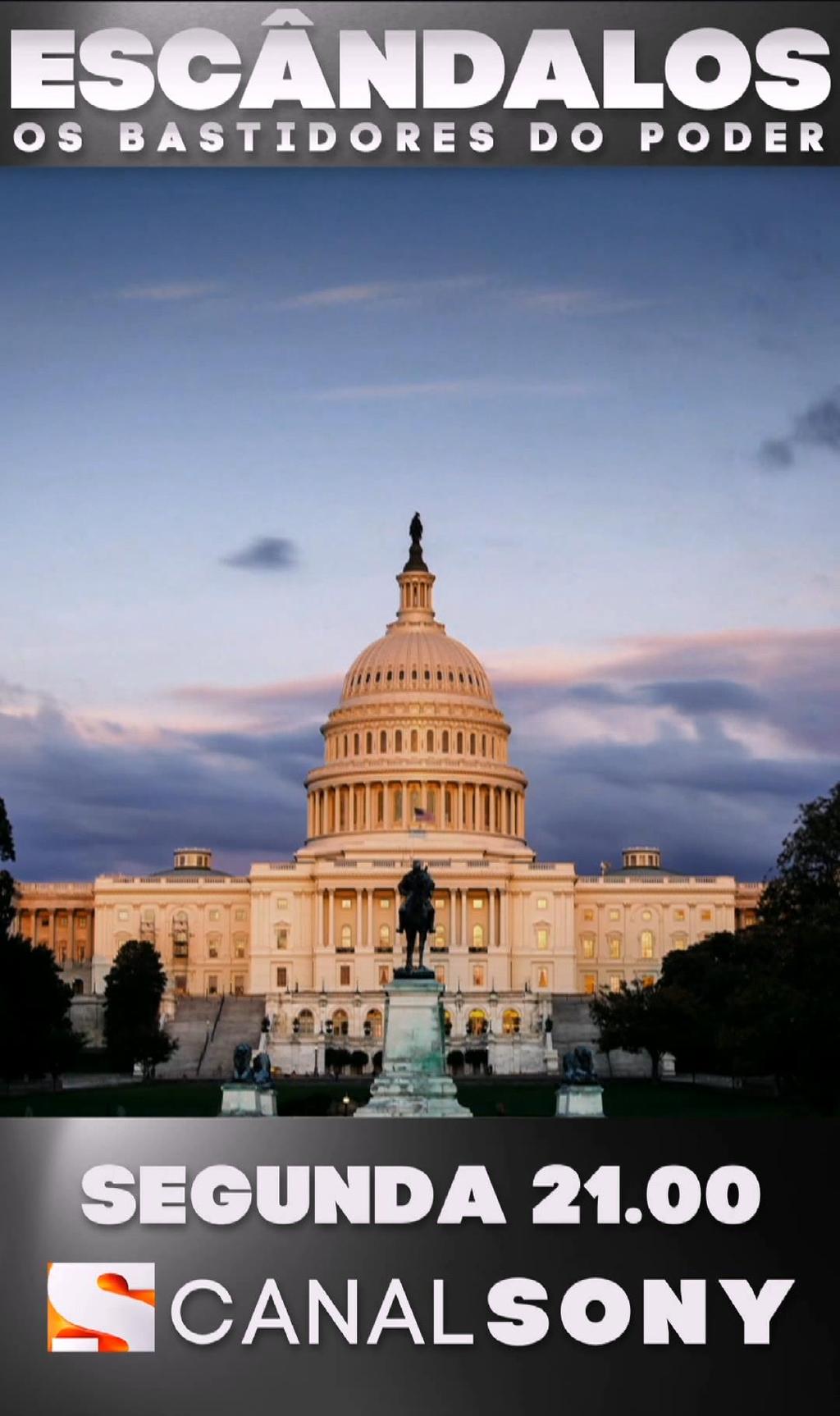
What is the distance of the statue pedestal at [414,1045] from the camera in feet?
183

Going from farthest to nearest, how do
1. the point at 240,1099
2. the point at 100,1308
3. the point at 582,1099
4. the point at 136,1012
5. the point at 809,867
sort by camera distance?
1. the point at 136,1012
2. the point at 809,867
3. the point at 240,1099
4. the point at 582,1099
5. the point at 100,1308

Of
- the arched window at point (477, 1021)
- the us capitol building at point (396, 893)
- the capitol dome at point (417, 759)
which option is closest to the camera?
the arched window at point (477, 1021)

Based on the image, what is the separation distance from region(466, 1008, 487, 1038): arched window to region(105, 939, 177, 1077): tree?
18659 mm

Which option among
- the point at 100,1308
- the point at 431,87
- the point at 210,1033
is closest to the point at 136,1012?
the point at 210,1033

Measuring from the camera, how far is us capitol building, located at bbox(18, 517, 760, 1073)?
162 meters

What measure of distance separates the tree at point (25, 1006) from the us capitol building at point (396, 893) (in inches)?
2572

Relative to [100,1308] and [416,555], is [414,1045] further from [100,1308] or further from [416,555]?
[416,555]

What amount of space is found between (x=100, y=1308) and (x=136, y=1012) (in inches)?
3770

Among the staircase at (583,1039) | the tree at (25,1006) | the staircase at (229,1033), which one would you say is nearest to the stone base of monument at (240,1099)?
the tree at (25,1006)

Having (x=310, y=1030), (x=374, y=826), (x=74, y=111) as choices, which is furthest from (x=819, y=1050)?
(x=374, y=826)

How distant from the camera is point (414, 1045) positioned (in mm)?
56438

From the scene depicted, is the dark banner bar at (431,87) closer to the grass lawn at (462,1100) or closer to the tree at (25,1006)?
the grass lawn at (462,1100)

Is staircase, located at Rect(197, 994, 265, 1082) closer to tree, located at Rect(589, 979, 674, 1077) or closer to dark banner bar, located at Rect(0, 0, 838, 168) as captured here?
tree, located at Rect(589, 979, 674, 1077)

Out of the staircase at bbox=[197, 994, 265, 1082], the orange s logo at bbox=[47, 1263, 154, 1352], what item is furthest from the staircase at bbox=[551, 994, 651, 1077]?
the orange s logo at bbox=[47, 1263, 154, 1352]
